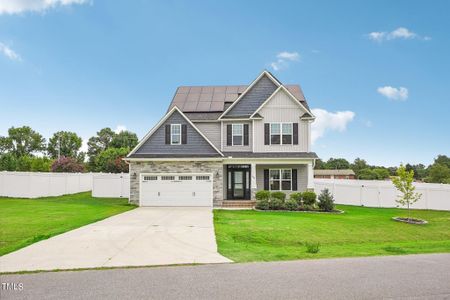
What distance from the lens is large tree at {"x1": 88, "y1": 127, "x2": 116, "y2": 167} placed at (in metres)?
69.5

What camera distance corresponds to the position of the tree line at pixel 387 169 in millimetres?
57228

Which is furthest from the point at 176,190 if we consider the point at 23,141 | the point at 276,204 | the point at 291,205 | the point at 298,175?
the point at 23,141

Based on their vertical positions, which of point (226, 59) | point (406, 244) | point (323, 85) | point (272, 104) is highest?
point (226, 59)

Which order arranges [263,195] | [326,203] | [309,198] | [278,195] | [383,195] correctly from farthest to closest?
1. [383,195]
2. [278,195]
3. [263,195]
4. [309,198]
5. [326,203]

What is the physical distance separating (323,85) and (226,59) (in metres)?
9.04

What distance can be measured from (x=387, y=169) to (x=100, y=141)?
76116 mm

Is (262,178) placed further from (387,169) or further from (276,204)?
(387,169)

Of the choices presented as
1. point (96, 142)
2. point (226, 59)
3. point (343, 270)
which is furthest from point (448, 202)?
point (96, 142)

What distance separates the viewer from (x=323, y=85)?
27.9 meters

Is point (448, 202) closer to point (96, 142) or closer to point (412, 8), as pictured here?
point (412, 8)

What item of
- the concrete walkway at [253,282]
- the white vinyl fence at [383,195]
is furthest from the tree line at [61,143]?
the concrete walkway at [253,282]

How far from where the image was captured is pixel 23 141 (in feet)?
226

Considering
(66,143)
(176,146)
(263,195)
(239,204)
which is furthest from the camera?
(66,143)

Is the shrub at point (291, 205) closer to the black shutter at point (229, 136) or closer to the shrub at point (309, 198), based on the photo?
Result: the shrub at point (309, 198)
